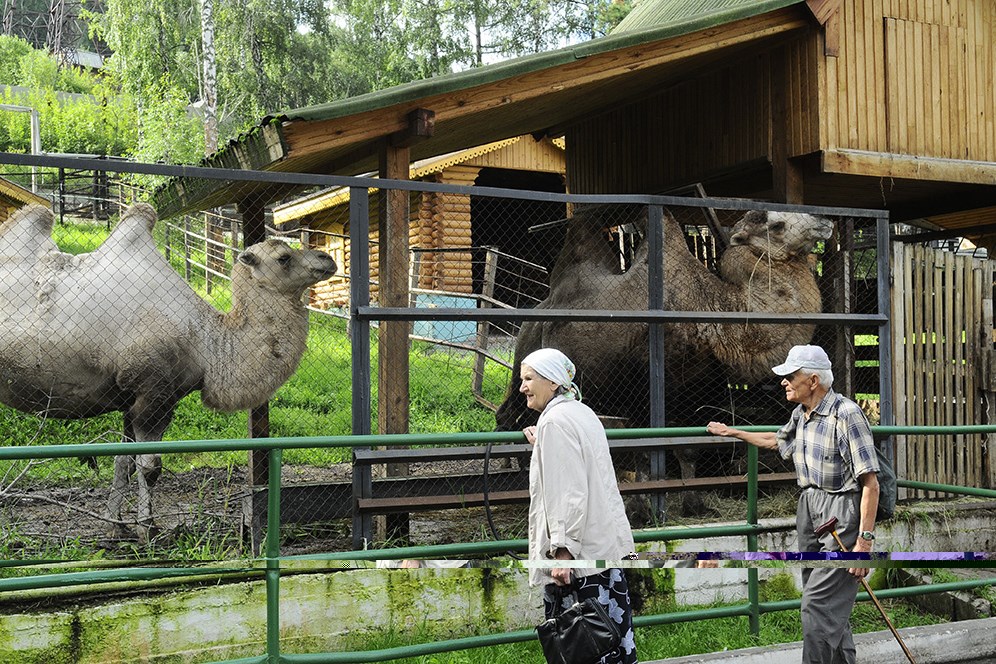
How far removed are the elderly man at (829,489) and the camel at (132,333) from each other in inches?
144

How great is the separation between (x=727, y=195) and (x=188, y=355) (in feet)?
24.5

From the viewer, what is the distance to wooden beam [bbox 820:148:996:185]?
909 cm

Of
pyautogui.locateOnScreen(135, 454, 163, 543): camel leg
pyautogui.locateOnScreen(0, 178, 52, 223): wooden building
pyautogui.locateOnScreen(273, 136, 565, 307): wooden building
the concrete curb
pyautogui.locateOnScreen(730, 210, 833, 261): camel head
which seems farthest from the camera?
pyautogui.locateOnScreen(273, 136, 565, 307): wooden building

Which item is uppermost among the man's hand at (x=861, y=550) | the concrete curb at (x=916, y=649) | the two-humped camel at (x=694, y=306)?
the two-humped camel at (x=694, y=306)

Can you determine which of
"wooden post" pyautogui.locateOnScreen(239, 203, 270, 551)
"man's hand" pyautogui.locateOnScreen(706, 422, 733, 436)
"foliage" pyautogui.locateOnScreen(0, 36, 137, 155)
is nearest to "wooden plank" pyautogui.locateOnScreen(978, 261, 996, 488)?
"man's hand" pyautogui.locateOnScreen(706, 422, 733, 436)

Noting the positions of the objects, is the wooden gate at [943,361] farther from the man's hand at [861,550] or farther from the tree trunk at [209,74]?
the tree trunk at [209,74]

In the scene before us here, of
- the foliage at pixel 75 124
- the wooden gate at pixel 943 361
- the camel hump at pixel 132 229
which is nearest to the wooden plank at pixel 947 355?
the wooden gate at pixel 943 361

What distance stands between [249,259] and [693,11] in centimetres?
684

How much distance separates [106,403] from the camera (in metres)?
6.89

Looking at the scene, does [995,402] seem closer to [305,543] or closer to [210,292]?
[305,543]

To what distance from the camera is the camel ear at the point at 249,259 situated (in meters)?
7.29

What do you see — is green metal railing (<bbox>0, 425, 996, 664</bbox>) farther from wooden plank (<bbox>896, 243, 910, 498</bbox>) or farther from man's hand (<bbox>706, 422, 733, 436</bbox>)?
wooden plank (<bbox>896, 243, 910, 498</bbox>)

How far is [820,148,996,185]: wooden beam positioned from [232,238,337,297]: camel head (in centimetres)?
460

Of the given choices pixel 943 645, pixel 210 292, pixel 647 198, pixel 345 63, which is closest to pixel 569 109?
pixel 647 198
